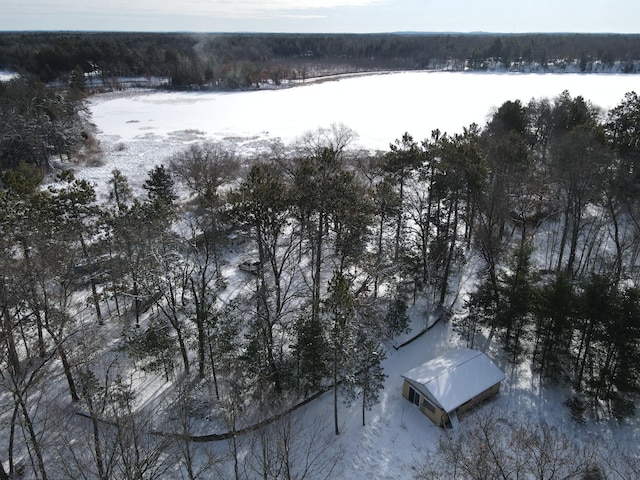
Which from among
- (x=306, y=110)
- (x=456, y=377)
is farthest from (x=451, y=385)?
(x=306, y=110)

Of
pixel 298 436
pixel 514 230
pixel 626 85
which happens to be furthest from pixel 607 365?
pixel 626 85

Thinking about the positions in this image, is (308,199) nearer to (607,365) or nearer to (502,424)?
(502,424)

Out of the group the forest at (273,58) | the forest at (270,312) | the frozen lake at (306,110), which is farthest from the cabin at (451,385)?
the forest at (273,58)

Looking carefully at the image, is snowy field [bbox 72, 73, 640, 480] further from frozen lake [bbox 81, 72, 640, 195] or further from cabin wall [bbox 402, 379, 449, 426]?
cabin wall [bbox 402, 379, 449, 426]

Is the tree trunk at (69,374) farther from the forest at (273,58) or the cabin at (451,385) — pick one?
the forest at (273,58)

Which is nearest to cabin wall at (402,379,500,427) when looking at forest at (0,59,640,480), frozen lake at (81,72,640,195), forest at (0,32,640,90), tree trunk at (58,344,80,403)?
forest at (0,59,640,480)

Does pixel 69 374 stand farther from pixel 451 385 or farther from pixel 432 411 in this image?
pixel 451 385
